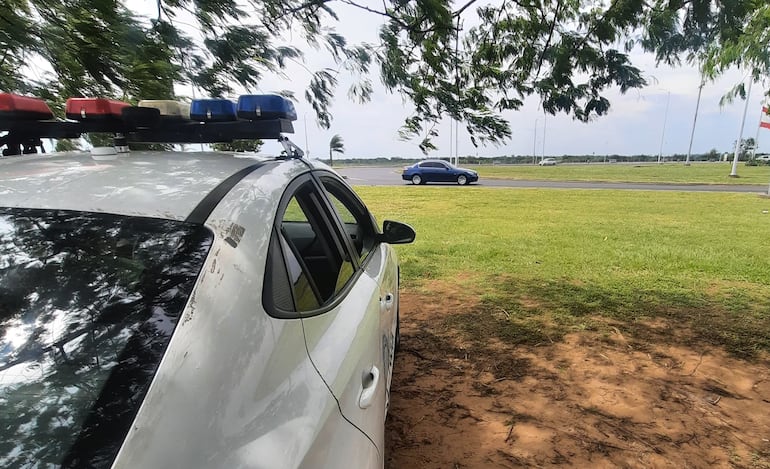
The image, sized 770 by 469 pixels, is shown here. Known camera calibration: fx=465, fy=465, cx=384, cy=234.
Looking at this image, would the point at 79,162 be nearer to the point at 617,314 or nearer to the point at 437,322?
the point at 437,322

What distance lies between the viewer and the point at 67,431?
0.89 m

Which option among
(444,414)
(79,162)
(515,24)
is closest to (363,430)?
(79,162)

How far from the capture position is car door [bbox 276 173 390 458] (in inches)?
53.2

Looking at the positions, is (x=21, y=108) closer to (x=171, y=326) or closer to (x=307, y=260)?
(x=307, y=260)

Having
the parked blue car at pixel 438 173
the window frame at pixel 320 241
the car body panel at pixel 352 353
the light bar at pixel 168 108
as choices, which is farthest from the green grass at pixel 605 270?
the parked blue car at pixel 438 173

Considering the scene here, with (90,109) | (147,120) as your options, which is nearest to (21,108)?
(90,109)

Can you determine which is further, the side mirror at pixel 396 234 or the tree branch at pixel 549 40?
the tree branch at pixel 549 40

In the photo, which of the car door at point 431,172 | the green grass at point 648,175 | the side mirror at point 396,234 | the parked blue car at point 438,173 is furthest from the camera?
the green grass at point 648,175

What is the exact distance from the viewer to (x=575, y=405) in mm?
3080

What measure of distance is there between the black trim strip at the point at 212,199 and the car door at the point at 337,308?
191mm

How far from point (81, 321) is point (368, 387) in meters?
0.86

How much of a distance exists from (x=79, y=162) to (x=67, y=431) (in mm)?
1201

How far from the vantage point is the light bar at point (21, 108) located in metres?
1.98

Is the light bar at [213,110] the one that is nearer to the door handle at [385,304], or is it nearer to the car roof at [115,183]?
the car roof at [115,183]
